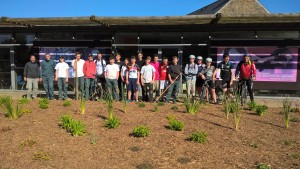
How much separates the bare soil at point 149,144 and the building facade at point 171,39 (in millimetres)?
5751

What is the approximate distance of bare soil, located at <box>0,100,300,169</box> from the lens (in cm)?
487

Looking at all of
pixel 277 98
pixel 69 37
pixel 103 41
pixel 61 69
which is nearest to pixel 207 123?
pixel 61 69

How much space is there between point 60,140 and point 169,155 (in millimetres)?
2090

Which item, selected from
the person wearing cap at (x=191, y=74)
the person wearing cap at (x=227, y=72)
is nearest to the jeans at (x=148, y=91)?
the person wearing cap at (x=191, y=74)

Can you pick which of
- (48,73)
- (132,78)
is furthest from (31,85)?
(132,78)

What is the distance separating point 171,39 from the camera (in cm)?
1442

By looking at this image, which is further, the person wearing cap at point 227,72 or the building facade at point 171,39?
the building facade at point 171,39

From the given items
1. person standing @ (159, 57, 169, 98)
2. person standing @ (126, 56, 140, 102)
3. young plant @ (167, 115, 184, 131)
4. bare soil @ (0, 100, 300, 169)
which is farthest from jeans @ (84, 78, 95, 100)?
young plant @ (167, 115, 184, 131)

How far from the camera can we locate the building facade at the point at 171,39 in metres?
12.8

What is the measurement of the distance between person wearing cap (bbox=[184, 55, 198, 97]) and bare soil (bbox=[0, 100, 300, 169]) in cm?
290

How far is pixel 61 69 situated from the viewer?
10914 millimetres

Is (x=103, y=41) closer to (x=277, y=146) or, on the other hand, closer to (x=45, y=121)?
(x=45, y=121)

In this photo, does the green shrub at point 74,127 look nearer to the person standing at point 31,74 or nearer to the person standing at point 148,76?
the person standing at point 148,76

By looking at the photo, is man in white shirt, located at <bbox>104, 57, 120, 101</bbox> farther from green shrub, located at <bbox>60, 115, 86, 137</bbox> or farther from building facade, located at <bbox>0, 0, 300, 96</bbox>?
green shrub, located at <bbox>60, 115, 86, 137</bbox>
